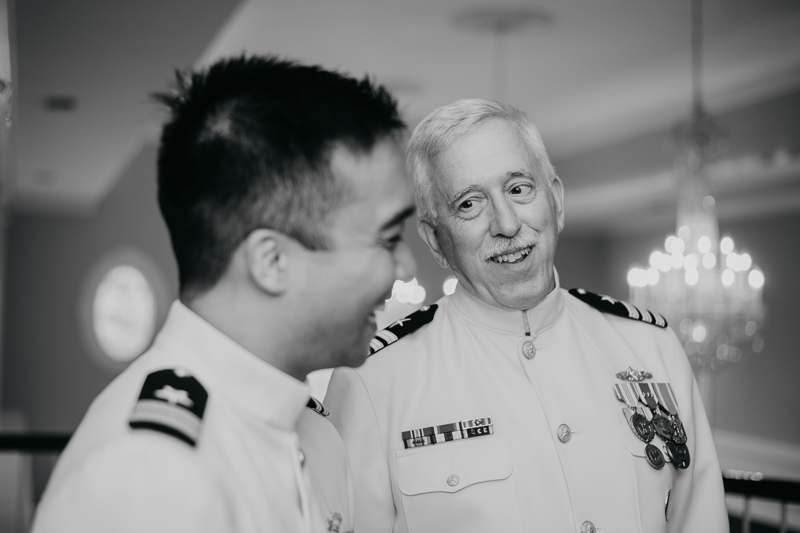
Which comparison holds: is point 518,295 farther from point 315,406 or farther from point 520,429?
point 315,406

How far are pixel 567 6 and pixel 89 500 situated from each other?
4863mm

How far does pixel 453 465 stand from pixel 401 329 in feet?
1.02

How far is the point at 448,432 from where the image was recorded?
4.57 ft

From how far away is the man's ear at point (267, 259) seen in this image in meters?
0.85

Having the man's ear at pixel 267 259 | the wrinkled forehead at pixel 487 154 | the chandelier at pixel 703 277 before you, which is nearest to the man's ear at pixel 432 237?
the wrinkled forehead at pixel 487 154

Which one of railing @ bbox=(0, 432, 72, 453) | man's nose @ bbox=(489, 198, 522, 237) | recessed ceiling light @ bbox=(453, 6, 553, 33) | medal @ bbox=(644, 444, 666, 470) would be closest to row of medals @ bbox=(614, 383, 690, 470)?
medal @ bbox=(644, 444, 666, 470)

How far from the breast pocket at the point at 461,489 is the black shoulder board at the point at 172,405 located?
63 centimetres

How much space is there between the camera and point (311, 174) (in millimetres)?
867

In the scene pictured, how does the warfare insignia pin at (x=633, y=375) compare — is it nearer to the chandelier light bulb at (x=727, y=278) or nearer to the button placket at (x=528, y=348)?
the button placket at (x=528, y=348)

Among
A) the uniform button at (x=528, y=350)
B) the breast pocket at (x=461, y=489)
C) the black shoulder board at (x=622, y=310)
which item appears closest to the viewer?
the breast pocket at (x=461, y=489)

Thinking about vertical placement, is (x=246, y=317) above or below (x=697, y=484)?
above

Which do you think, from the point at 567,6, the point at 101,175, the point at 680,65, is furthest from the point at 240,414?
the point at 101,175

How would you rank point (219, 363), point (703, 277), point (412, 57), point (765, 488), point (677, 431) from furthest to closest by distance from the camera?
point (412, 57), point (703, 277), point (765, 488), point (677, 431), point (219, 363)

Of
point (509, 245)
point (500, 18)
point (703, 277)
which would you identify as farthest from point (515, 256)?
point (500, 18)
